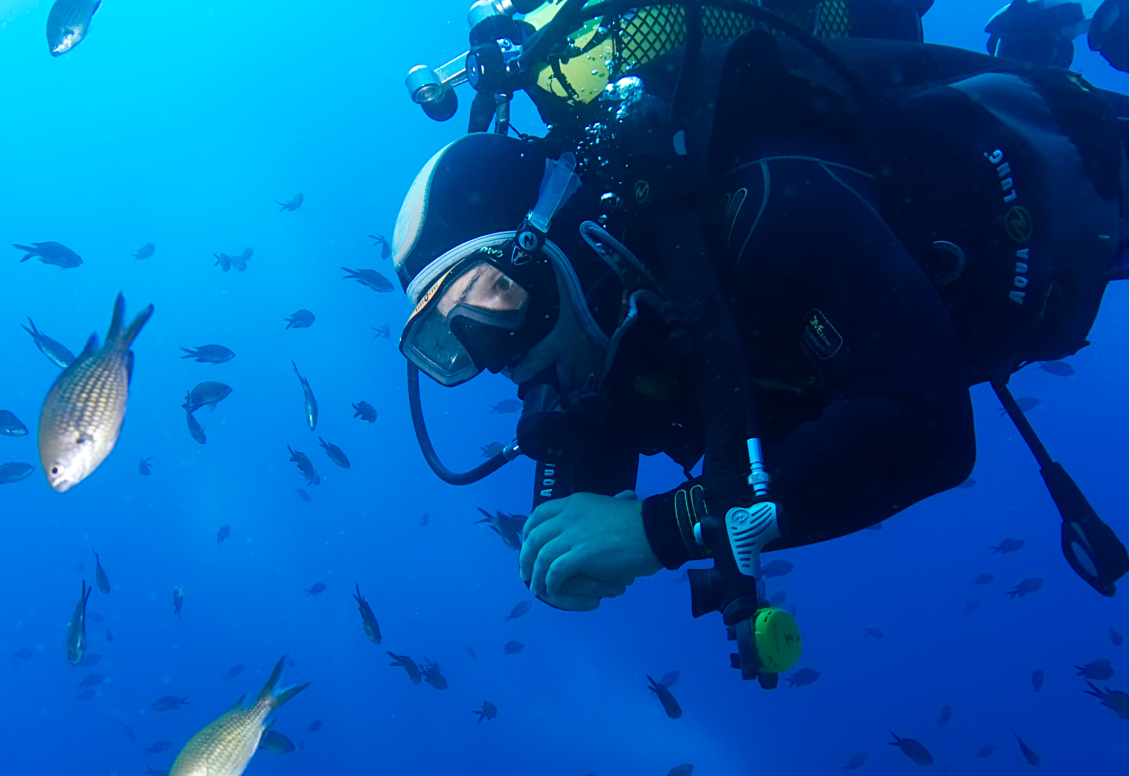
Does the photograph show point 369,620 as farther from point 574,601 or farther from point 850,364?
point 850,364

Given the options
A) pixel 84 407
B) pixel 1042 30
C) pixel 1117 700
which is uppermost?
pixel 1042 30

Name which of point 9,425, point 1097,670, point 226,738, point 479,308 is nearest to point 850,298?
point 479,308

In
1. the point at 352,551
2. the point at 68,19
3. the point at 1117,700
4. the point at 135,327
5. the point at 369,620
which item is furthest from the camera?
the point at 352,551

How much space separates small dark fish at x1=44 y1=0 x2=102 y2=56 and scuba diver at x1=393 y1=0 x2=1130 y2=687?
452 cm

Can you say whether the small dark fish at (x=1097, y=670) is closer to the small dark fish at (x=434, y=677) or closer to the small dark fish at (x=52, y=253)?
the small dark fish at (x=434, y=677)

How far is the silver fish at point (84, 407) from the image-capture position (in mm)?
2092

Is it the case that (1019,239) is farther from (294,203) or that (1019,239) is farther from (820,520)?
(294,203)

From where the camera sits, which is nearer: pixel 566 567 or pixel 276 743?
pixel 566 567

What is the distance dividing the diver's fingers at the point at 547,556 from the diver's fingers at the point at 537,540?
0.07 feet

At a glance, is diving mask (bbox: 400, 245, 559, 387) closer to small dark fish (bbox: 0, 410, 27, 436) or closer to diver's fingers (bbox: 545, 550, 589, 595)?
diver's fingers (bbox: 545, 550, 589, 595)

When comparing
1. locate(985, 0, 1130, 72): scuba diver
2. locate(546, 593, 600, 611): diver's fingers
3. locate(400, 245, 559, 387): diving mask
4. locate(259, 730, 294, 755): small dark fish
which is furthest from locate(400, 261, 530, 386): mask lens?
locate(259, 730, 294, 755): small dark fish

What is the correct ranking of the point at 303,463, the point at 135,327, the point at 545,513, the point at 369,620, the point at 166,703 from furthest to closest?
1. the point at 166,703
2. the point at 303,463
3. the point at 369,620
4. the point at 135,327
5. the point at 545,513

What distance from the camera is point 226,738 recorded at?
4.37 metres

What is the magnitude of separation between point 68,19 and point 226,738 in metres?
5.94
